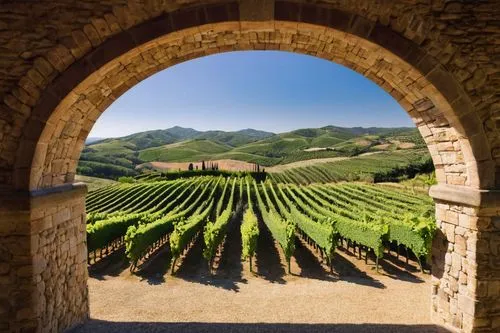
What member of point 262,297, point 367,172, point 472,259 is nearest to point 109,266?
point 262,297

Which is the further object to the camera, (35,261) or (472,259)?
(472,259)

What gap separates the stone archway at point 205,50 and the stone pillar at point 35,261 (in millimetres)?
18

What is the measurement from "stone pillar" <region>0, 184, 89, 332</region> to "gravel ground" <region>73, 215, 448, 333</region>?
1349mm

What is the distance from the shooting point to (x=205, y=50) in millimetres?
5570

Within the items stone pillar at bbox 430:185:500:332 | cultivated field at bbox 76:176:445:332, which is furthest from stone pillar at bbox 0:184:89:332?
stone pillar at bbox 430:185:500:332

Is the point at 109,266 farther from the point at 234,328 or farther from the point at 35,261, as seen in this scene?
the point at 35,261

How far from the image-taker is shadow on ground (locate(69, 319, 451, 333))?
618 centimetres

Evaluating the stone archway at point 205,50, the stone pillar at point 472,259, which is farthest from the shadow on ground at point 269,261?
the stone archway at point 205,50

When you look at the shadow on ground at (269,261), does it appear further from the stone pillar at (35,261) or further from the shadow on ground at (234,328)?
the stone pillar at (35,261)

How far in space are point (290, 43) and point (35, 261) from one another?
18.3ft

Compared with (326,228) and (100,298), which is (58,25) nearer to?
(100,298)

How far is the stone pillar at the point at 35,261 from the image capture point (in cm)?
454

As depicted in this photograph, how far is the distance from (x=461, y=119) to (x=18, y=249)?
7198mm

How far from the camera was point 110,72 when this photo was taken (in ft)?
16.8
